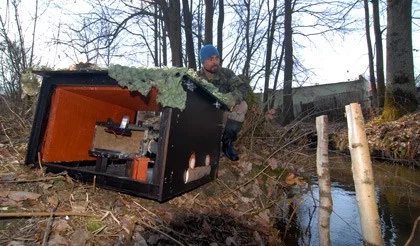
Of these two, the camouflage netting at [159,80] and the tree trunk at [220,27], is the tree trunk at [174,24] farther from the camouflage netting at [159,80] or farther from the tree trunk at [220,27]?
the camouflage netting at [159,80]

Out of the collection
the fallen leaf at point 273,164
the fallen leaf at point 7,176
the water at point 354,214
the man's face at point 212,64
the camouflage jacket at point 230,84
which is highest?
the man's face at point 212,64

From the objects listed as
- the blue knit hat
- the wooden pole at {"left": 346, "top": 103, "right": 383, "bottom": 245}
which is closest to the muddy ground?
the wooden pole at {"left": 346, "top": 103, "right": 383, "bottom": 245}

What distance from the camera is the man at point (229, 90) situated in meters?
4.30

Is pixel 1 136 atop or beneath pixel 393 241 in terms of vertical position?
atop

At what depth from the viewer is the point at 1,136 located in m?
4.78

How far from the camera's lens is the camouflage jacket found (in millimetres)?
4259

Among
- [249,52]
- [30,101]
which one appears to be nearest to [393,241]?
[30,101]

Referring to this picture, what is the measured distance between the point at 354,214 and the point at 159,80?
14.4 feet

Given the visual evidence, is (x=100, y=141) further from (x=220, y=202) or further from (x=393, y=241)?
(x=393, y=241)

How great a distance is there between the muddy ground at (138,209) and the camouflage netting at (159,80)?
1.03 metres

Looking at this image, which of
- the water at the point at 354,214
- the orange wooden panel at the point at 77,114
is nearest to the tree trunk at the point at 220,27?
the water at the point at 354,214

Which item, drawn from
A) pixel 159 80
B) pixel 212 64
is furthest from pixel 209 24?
pixel 159 80

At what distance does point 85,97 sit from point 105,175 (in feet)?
3.69

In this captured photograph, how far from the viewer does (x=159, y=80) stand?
2562 mm
